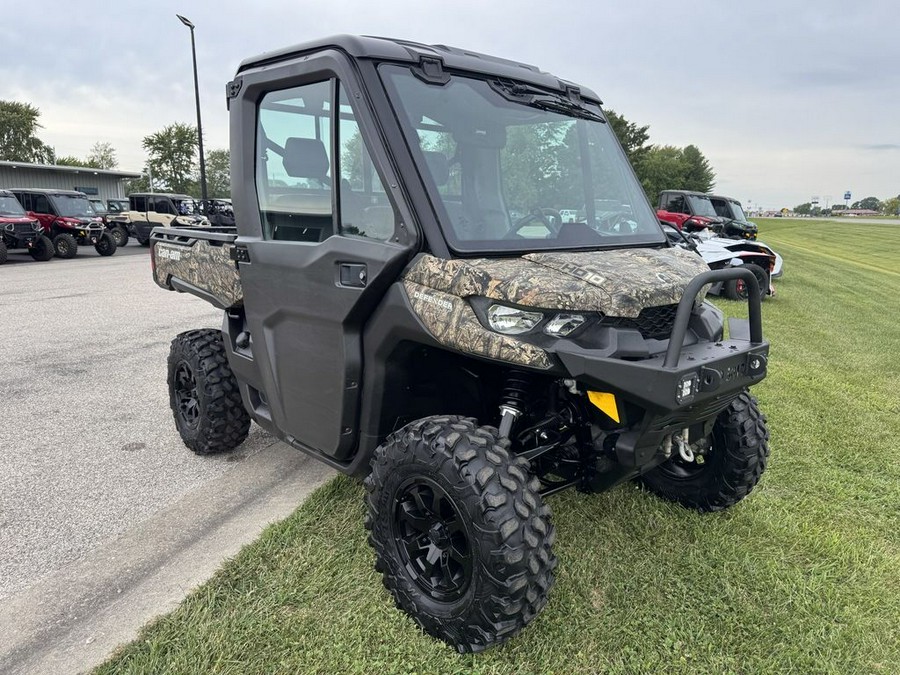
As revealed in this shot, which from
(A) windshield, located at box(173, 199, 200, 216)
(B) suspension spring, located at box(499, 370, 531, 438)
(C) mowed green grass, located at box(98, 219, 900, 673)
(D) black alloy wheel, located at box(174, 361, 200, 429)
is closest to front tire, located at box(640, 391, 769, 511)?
(C) mowed green grass, located at box(98, 219, 900, 673)

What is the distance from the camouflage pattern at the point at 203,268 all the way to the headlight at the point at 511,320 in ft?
5.47

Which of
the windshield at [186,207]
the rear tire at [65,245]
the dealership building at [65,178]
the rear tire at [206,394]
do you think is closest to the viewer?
the rear tire at [206,394]

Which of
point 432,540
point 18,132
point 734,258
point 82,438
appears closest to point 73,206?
point 82,438

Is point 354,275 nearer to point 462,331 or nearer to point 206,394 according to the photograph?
point 462,331

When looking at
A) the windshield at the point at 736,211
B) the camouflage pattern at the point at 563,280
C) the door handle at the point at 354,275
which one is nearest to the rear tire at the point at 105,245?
the windshield at the point at 736,211

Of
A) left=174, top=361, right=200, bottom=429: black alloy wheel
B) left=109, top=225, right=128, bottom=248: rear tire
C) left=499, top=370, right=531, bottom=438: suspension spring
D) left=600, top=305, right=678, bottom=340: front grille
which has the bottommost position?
left=109, top=225, right=128, bottom=248: rear tire

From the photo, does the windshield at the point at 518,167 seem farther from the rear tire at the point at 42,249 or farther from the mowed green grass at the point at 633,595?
the rear tire at the point at 42,249

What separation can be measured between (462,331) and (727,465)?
1.75 meters

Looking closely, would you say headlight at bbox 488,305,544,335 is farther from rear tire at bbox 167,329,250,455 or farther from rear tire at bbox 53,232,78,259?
rear tire at bbox 53,232,78,259

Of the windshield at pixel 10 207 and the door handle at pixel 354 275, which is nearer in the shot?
the door handle at pixel 354 275

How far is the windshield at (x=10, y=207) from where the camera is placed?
55.1 feet

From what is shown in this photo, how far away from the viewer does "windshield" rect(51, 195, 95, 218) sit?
61.2 feet

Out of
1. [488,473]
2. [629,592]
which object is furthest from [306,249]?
[629,592]

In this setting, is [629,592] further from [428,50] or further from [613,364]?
[428,50]
